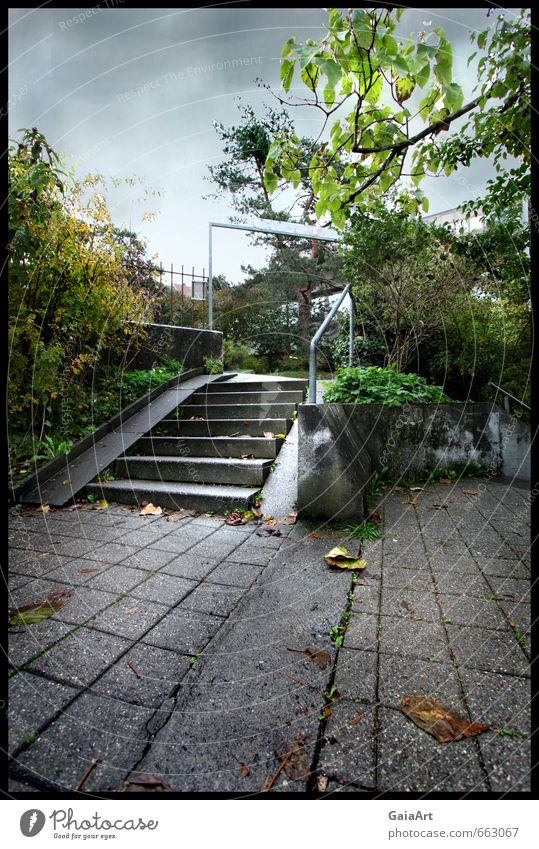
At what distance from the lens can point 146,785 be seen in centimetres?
100

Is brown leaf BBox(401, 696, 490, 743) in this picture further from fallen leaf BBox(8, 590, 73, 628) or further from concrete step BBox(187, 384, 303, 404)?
concrete step BBox(187, 384, 303, 404)

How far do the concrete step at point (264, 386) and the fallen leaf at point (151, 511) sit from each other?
7.62ft

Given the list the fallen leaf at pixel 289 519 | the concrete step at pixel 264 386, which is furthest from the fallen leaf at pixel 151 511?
the concrete step at pixel 264 386

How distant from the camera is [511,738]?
1.12 m

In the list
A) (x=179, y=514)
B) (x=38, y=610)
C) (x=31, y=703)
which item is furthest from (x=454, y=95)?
(x=179, y=514)

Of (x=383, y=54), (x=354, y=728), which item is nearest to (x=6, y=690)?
(x=354, y=728)

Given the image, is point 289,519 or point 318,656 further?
point 289,519

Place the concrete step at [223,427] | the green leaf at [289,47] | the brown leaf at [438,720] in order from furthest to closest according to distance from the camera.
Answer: the concrete step at [223,427] < the green leaf at [289,47] < the brown leaf at [438,720]

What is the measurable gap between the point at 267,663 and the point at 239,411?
11.4 ft

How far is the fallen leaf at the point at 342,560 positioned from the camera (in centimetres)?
225

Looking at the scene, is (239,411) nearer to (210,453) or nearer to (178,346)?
(210,453)

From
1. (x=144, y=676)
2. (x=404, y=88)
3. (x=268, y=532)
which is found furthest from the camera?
(x=268, y=532)

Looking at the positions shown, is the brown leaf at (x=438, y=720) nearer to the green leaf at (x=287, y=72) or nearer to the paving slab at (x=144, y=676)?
the paving slab at (x=144, y=676)
